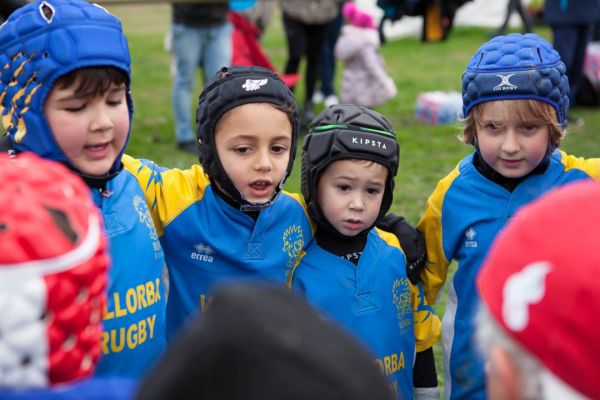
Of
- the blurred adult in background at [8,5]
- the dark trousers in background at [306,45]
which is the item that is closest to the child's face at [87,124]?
the blurred adult in background at [8,5]

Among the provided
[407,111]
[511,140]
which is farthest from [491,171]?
[407,111]

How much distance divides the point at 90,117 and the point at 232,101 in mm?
604

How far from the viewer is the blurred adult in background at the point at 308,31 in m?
8.89

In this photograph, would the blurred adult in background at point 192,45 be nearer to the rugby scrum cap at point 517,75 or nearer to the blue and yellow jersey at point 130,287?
the rugby scrum cap at point 517,75

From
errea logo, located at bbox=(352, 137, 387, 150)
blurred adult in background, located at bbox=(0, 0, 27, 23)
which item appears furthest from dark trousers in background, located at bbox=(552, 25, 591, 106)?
errea logo, located at bbox=(352, 137, 387, 150)

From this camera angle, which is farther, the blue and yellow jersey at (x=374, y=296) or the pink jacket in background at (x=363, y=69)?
the pink jacket in background at (x=363, y=69)

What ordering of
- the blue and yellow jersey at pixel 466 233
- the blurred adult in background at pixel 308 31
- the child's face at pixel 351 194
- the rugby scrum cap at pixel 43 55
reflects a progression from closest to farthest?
the rugby scrum cap at pixel 43 55 < the child's face at pixel 351 194 < the blue and yellow jersey at pixel 466 233 < the blurred adult in background at pixel 308 31

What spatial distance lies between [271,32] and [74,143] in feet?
51.3

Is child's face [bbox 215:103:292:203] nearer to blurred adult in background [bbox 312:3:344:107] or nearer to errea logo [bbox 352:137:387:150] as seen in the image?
errea logo [bbox 352:137:387:150]

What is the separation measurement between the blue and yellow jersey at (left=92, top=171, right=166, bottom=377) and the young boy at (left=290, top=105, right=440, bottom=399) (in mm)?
586

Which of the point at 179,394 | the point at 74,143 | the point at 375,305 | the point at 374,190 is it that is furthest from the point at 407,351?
the point at 179,394

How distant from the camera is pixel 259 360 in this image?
3.94 ft

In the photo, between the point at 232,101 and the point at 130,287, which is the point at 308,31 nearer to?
the point at 232,101

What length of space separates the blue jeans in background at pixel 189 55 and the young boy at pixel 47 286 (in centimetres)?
656
